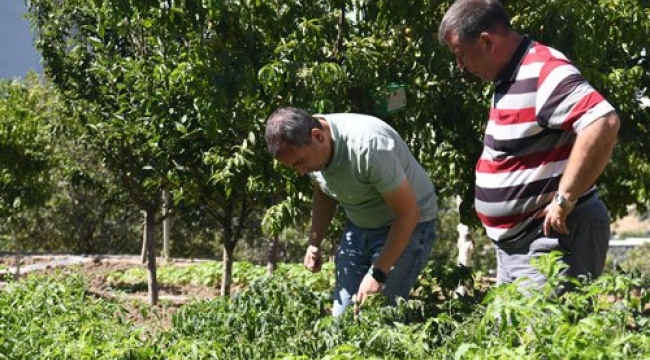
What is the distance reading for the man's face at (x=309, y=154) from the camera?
132 inches

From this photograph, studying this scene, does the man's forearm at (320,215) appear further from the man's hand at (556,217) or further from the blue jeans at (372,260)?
the man's hand at (556,217)

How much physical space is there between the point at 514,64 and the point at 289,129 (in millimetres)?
838

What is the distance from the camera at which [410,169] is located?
3.68 meters

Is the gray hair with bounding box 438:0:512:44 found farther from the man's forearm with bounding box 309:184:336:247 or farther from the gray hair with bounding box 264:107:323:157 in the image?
the man's forearm with bounding box 309:184:336:247

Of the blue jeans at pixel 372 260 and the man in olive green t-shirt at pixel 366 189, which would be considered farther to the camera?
the blue jeans at pixel 372 260

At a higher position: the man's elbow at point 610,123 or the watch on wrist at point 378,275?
the man's elbow at point 610,123

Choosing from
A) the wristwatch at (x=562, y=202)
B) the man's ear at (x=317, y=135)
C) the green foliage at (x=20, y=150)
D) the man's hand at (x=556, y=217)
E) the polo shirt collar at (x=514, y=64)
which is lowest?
the man's hand at (x=556, y=217)

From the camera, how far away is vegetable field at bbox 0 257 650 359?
1.95 meters

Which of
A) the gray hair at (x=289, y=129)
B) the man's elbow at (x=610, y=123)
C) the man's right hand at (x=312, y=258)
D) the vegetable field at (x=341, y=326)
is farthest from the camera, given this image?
the man's right hand at (x=312, y=258)

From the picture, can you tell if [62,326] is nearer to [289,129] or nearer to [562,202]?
[289,129]

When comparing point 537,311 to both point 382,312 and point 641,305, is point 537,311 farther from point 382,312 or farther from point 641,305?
point 382,312

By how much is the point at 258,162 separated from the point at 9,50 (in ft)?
81.1

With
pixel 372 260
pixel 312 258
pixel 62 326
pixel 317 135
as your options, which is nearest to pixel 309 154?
pixel 317 135

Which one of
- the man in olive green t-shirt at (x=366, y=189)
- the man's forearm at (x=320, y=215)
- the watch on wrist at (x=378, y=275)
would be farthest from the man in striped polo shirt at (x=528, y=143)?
the man's forearm at (x=320, y=215)
